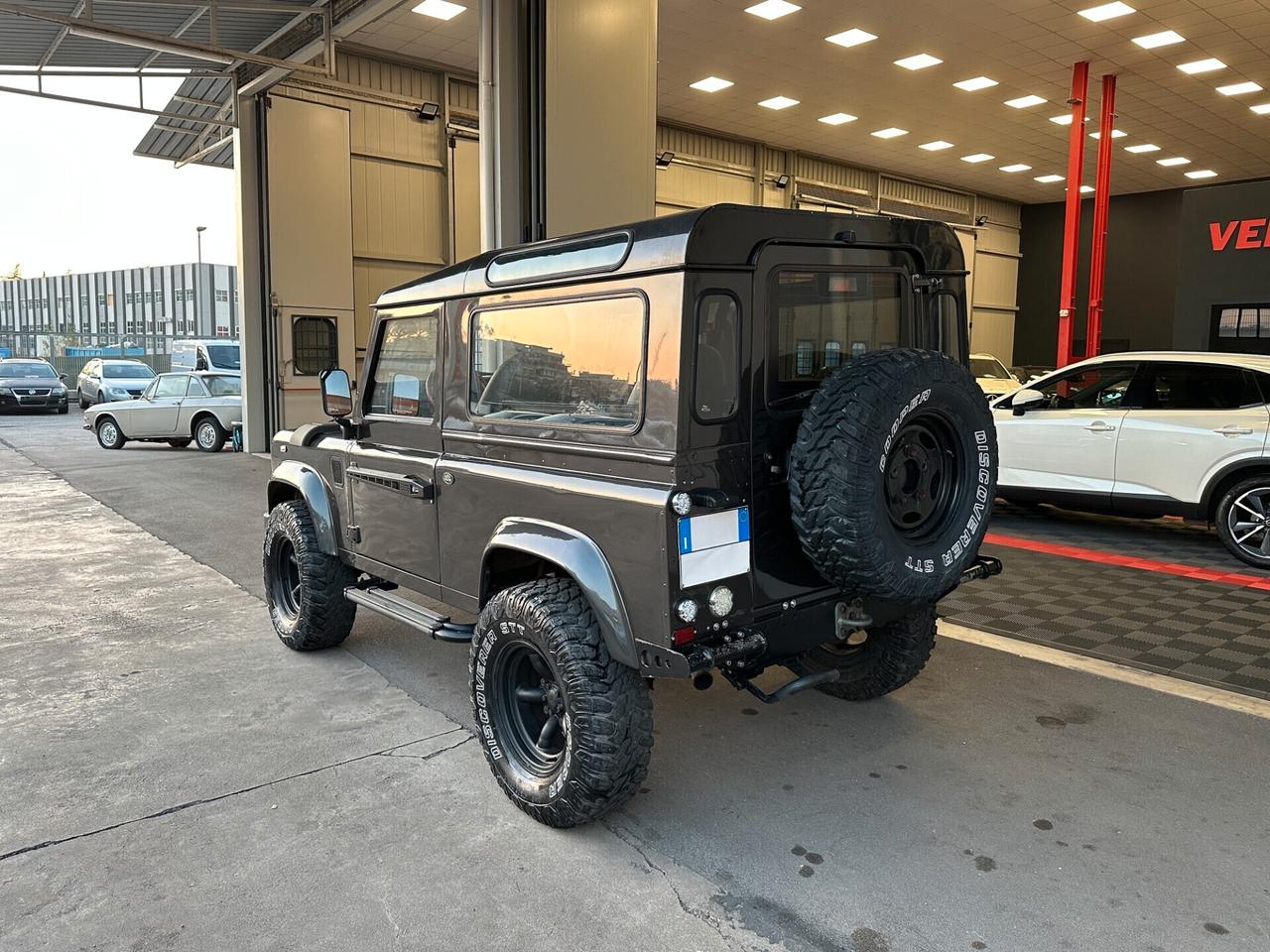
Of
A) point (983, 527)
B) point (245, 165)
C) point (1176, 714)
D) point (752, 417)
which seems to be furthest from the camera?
point (245, 165)

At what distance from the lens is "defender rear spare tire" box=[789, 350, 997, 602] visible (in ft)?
9.35

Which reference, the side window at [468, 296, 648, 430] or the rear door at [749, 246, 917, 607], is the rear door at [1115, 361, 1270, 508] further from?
the side window at [468, 296, 648, 430]

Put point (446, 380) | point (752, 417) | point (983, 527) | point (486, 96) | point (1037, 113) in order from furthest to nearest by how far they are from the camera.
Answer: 1. point (1037, 113)
2. point (486, 96)
3. point (446, 380)
4. point (983, 527)
5. point (752, 417)

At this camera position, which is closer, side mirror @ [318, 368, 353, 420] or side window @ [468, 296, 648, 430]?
side window @ [468, 296, 648, 430]

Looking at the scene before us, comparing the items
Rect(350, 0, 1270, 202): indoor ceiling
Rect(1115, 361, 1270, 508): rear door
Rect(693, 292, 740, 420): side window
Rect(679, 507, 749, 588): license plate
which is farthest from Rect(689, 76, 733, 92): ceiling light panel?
Rect(679, 507, 749, 588): license plate

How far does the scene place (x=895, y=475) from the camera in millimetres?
3127

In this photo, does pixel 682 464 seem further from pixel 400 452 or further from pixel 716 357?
pixel 400 452

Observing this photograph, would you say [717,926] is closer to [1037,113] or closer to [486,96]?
[486,96]

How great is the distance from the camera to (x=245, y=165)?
48.9 feet

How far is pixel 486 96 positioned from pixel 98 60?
8677mm

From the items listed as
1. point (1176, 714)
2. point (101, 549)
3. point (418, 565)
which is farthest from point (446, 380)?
point (101, 549)

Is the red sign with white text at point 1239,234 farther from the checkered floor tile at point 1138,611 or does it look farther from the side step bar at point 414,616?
the side step bar at point 414,616

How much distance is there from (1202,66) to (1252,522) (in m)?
12.0

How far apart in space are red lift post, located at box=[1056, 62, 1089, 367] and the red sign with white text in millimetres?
2178
